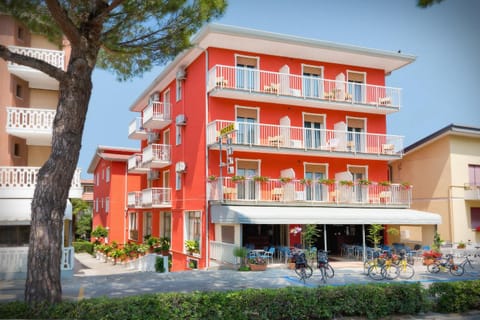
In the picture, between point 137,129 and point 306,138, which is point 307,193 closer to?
point 306,138

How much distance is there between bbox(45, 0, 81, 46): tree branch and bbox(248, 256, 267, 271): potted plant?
11.3m

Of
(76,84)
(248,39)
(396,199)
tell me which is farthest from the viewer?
(396,199)

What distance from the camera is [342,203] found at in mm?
22984

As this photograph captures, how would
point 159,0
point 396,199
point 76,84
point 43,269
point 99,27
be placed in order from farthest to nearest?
1. point 396,199
2. point 159,0
3. point 99,27
4. point 76,84
5. point 43,269

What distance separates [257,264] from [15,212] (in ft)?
30.4

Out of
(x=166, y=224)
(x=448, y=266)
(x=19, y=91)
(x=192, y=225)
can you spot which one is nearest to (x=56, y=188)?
(x=19, y=91)

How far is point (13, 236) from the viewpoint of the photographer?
1812 cm

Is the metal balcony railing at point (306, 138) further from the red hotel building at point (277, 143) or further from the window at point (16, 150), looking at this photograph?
the window at point (16, 150)

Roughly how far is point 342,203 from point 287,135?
439cm

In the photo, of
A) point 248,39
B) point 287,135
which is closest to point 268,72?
point 248,39

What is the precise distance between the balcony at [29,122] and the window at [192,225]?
8.61 meters

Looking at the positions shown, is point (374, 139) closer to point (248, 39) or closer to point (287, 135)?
point (287, 135)

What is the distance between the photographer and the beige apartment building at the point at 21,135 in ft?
54.6

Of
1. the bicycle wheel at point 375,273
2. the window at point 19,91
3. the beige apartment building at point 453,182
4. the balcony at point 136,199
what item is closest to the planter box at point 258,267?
the bicycle wheel at point 375,273
